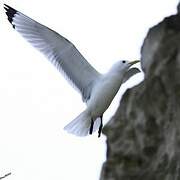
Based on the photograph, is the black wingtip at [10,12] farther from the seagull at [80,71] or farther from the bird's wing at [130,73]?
→ the bird's wing at [130,73]

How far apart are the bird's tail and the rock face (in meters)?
1.21

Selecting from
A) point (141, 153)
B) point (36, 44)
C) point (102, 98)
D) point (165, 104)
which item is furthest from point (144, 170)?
point (36, 44)

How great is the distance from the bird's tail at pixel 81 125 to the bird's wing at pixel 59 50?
0.18 metres

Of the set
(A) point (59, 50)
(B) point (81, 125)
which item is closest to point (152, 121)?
(B) point (81, 125)

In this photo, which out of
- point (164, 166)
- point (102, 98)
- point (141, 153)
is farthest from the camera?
point (102, 98)

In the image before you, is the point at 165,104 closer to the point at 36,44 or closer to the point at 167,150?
the point at 167,150

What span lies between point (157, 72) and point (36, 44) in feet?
5.51

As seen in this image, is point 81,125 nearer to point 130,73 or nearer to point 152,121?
point 130,73

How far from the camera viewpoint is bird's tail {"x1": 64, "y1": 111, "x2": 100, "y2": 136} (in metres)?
4.34

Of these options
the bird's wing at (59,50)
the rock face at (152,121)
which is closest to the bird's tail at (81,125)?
the bird's wing at (59,50)

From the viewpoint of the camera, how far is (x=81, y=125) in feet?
14.3

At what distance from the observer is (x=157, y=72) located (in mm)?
2873

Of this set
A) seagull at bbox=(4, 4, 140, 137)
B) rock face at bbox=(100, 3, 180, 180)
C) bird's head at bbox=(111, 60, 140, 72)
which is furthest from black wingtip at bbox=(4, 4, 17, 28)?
rock face at bbox=(100, 3, 180, 180)

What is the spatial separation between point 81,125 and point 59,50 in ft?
1.87
